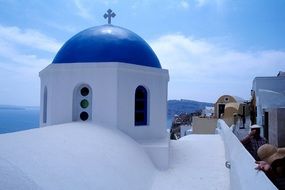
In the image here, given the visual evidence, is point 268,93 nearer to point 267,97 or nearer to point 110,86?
point 267,97

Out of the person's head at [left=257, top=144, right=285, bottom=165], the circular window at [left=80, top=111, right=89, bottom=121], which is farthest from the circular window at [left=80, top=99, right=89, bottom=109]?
the person's head at [left=257, top=144, right=285, bottom=165]

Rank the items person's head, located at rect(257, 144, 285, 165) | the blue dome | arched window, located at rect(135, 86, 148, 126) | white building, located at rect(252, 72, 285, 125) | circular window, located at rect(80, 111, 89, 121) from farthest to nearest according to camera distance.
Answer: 1. white building, located at rect(252, 72, 285, 125)
2. arched window, located at rect(135, 86, 148, 126)
3. the blue dome
4. circular window, located at rect(80, 111, 89, 121)
5. person's head, located at rect(257, 144, 285, 165)

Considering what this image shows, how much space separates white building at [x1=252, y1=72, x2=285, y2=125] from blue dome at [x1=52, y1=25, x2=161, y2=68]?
246 inches

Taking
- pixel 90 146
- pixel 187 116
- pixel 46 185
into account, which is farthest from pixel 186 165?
pixel 187 116

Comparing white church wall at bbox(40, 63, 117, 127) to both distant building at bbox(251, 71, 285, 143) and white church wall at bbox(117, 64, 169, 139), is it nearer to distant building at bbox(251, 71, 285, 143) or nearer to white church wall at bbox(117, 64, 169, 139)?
white church wall at bbox(117, 64, 169, 139)

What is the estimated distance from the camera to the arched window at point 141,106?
25.4 ft

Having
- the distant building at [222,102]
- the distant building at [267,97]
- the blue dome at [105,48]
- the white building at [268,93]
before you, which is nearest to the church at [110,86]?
the blue dome at [105,48]

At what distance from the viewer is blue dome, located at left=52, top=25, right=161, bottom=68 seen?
7.28m

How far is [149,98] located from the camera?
7848 millimetres

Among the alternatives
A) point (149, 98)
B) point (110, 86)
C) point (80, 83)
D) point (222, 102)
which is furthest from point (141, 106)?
point (222, 102)

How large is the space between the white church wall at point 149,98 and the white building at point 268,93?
205 inches

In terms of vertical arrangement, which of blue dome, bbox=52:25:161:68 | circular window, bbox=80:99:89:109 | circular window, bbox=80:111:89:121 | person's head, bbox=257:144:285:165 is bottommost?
person's head, bbox=257:144:285:165

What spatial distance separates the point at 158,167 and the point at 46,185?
404cm

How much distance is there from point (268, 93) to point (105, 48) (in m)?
8.57
